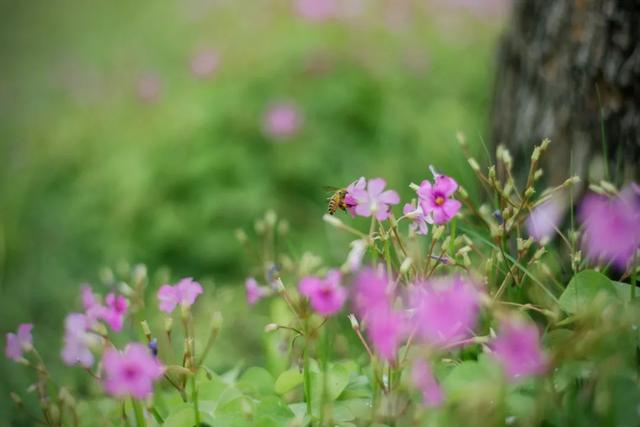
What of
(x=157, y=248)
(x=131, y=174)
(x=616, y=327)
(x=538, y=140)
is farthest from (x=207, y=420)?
(x=131, y=174)

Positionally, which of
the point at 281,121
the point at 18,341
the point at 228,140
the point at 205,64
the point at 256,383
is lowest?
the point at 228,140

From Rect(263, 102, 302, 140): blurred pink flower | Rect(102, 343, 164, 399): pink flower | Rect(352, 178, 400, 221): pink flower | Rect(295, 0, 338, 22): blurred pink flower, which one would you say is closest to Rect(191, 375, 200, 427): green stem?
Rect(102, 343, 164, 399): pink flower

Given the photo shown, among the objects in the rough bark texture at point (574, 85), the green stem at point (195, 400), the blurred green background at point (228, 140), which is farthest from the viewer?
the blurred green background at point (228, 140)

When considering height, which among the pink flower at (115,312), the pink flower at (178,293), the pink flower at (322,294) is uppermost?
the pink flower at (322,294)

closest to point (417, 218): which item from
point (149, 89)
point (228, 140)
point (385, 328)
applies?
point (385, 328)

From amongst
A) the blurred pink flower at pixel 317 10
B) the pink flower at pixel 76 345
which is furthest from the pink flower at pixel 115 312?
the blurred pink flower at pixel 317 10

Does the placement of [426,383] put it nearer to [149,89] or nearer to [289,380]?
[289,380]

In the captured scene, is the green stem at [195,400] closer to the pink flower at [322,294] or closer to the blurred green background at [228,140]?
the pink flower at [322,294]
